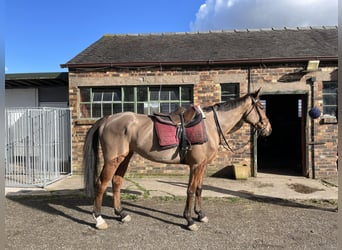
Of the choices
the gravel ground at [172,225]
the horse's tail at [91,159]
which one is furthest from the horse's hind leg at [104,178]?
the gravel ground at [172,225]

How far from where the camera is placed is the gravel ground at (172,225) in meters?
3.79

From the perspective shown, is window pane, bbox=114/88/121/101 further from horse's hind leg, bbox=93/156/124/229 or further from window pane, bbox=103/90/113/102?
horse's hind leg, bbox=93/156/124/229

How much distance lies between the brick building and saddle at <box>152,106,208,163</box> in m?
3.46

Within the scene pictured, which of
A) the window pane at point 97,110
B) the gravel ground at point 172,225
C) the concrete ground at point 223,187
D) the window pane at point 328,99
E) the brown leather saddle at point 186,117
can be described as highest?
the window pane at point 328,99

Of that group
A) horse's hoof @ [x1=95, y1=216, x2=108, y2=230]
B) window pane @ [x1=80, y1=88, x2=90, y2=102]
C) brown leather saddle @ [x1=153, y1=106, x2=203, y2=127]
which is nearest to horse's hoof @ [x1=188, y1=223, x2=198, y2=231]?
horse's hoof @ [x1=95, y1=216, x2=108, y2=230]

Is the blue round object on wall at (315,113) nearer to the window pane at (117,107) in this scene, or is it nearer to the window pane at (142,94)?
the window pane at (142,94)

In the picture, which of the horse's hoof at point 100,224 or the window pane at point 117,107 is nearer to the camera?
the horse's hoof at point 100,224

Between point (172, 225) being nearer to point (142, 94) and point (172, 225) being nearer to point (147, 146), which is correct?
point (147, 146)

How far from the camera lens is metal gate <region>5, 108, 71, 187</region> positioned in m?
7.48

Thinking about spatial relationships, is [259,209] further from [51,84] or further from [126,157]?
[51,84]

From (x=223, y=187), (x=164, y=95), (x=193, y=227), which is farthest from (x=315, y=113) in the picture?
(x=193, y=227)

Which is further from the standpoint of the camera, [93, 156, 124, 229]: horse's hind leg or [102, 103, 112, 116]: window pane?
[102, 103, 112, 116]: window pane

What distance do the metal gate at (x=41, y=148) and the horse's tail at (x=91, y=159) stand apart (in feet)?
9.76

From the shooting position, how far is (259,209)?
5.18 meters
